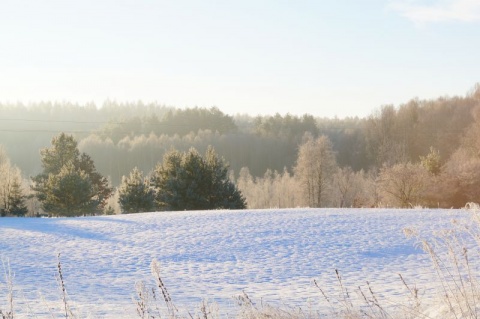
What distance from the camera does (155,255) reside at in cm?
1852

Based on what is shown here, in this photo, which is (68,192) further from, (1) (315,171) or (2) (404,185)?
(2) (404,185)

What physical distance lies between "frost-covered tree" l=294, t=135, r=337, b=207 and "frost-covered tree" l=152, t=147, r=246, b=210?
558 inches

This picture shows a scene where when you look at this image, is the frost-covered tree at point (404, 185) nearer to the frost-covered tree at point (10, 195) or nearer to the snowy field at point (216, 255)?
the snowy field at point (216, 255)

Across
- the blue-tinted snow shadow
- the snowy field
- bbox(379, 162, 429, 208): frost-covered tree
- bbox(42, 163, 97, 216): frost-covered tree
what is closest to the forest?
bbox(379, 162, 429, 208): frost-covered tree

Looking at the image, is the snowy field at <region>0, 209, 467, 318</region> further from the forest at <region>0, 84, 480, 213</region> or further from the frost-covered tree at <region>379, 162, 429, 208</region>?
the frost-covered tree at <region>379, 162, 429, 208</region>

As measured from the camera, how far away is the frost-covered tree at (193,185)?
1572 inches

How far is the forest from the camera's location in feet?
155

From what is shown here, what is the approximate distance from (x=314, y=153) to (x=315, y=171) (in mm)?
1723

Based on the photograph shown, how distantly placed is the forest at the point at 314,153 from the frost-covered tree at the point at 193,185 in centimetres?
319

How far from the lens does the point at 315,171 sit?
179 feet

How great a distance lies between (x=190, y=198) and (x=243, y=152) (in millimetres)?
62665

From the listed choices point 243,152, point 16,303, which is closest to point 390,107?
point 243,152

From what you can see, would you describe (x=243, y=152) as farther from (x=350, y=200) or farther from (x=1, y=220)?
(x=1, y=220)

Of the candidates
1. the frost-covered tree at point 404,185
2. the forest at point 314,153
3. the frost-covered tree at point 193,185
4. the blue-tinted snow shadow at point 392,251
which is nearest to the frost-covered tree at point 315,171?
the forest at point 314,153
